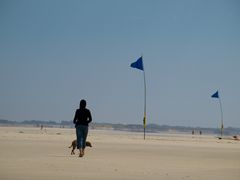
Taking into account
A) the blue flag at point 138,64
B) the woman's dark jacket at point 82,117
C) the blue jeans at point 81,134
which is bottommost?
the blue jeans at point 81,134

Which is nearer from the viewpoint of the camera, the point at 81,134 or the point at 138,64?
the point at 81,134

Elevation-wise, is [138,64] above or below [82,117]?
above

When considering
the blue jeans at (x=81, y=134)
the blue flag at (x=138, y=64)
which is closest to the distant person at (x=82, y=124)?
the blue jeans at (x=81, y=134)

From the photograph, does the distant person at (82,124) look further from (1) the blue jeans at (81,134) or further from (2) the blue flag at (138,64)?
(2) the blue flag at (138,64)

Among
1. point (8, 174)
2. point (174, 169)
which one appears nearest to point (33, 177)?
point (8, 174)

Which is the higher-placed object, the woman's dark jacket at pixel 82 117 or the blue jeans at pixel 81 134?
the woman's dark jacket at pixel 82 117

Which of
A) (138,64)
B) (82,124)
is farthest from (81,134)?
(138,64)

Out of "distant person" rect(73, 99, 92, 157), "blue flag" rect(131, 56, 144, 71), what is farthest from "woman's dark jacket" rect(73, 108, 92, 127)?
"blue flag" rect(131, 56, 144, 71)

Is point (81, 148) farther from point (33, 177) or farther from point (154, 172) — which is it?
point (33, 177)

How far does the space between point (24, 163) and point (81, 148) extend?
342 centimetres

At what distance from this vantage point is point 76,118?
1483cm

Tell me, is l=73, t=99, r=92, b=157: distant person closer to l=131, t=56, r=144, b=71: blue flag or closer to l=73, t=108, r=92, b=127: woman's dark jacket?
l=73, t=108, r=92, b=127: woman's dark jacket

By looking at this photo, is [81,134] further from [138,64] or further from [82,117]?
[138,64]

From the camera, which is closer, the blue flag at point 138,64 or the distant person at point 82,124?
the distant person at point 82,124
